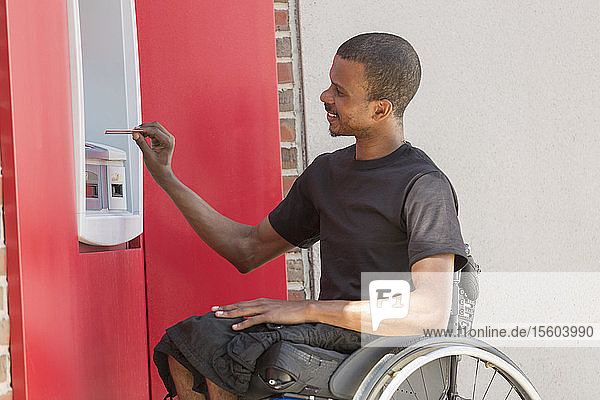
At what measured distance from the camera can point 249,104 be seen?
8.75ft

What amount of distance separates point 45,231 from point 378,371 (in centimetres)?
74

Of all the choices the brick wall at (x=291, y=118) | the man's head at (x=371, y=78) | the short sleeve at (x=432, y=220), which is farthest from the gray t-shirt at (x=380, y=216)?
the brick wall at (x=291, y=118)

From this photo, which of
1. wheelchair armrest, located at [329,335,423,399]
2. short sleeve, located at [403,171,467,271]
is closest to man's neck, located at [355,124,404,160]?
short sleeve, located at [403,171,467,271]

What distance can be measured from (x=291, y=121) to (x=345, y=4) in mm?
439

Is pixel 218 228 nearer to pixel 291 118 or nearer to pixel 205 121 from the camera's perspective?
pixel 205 121

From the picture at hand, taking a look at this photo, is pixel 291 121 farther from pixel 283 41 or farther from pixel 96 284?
pixel 96 284

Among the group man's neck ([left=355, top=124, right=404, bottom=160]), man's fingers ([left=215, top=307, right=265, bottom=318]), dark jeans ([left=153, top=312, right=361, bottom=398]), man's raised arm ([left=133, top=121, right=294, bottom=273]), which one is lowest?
dark jeans ([left=153, top=312, right=361, bottom=398])

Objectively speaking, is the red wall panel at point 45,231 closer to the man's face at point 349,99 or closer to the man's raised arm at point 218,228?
the man's raised arm at point 218,228

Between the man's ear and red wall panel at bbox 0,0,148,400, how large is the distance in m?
0.73

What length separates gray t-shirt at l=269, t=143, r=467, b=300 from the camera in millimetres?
1868

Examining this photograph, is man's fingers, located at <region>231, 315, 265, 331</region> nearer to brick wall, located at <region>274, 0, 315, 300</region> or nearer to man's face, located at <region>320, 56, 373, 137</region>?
man's face, located at <region>320, 56, 373, 137</region>

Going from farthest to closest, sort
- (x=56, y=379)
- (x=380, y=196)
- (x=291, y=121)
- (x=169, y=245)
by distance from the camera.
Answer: (x=291, y=121) < (x=169, y=245) < (x=380, y=196) < (x=56, y=379)

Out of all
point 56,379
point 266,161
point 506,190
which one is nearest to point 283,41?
point 266,161

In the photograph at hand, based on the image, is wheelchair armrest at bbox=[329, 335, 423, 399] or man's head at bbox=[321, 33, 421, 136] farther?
man's head at bbox=[321, 33, 421, 136]
